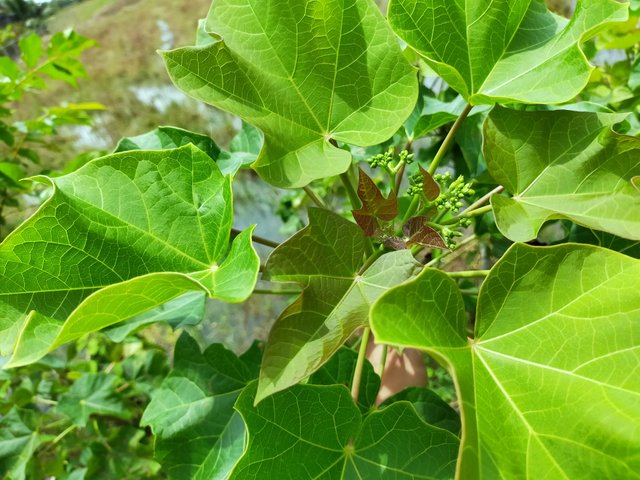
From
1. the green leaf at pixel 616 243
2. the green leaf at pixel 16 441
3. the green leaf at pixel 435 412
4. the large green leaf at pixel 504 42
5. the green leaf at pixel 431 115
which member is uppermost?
the large green leaf at pixel 504 42

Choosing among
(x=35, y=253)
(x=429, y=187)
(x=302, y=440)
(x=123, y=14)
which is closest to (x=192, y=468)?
(x=302, y=440)

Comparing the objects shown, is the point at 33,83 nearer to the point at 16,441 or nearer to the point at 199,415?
the point at 16,441

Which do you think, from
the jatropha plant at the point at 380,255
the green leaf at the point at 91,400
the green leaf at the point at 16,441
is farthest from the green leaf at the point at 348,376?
the green leaf at the point at 16,441

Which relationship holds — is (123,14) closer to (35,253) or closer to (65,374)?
(65,374)

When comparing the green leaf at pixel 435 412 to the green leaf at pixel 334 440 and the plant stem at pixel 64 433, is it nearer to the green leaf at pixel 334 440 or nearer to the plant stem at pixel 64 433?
the green leaf at pixel 334 440

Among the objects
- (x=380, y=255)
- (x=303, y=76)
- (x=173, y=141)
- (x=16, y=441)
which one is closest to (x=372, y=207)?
(x=380, y=255)

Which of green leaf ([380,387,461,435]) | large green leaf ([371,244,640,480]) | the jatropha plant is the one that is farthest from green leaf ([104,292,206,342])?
large green leaf ([371,244,640,480])
